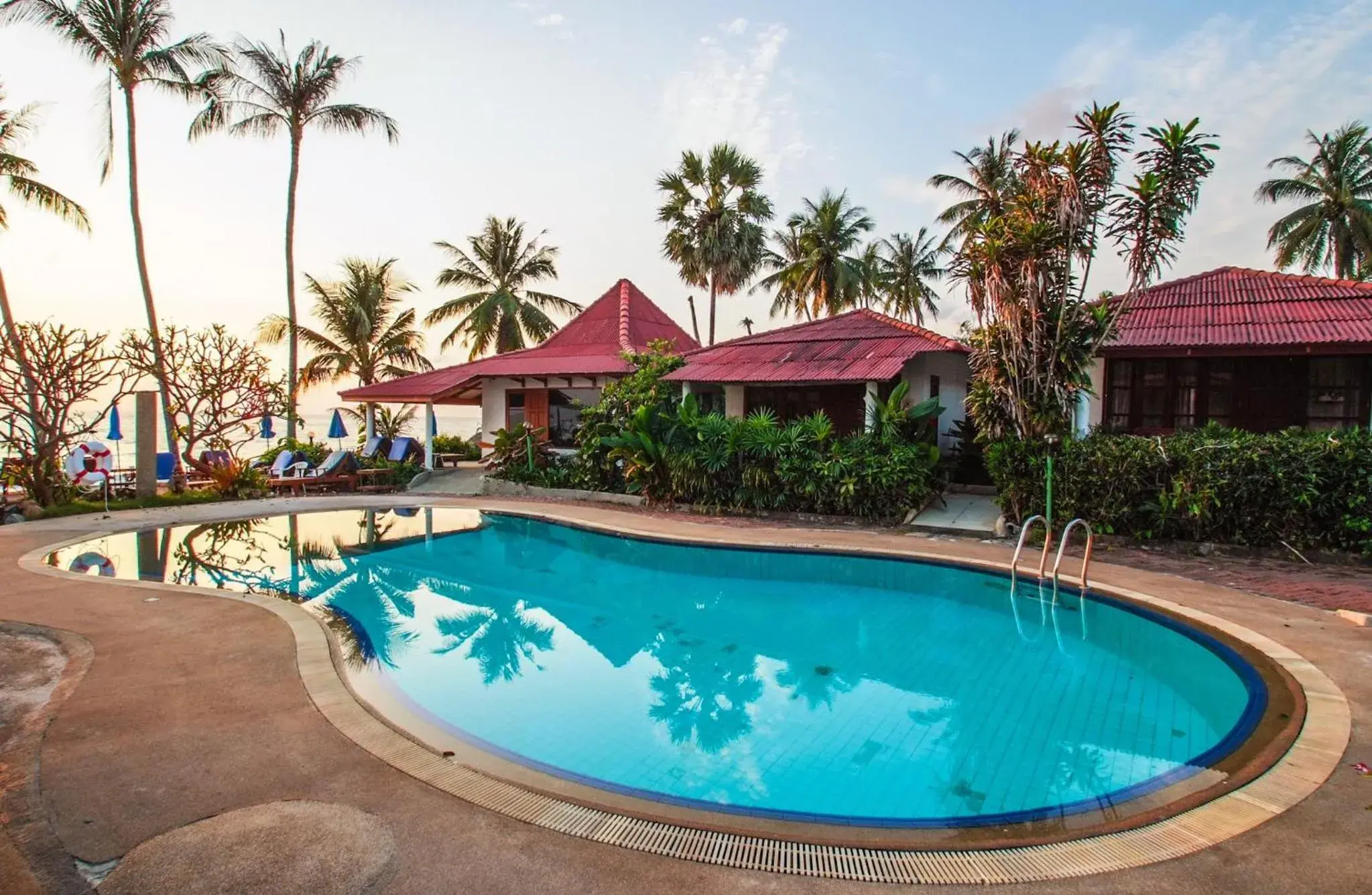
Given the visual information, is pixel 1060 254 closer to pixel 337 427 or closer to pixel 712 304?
pixel 712 304

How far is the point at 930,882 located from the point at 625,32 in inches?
500

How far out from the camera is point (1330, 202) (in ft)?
93.5

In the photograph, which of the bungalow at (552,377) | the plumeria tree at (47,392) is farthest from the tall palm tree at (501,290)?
the plumeria tree at (47,392)

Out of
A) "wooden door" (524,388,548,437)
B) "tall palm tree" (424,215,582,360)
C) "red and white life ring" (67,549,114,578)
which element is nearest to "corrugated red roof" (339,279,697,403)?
"wooden door" (524,388,548,437)

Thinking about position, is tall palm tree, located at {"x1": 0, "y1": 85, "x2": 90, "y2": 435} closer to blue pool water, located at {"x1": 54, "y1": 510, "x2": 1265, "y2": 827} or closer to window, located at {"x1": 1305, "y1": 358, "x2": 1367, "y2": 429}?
blue pool water, located at {"x1": 54, "y1": 510, "x2": 1265, "y2": 827}

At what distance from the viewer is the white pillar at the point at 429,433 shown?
21.0 meters

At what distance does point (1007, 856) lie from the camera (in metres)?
3.26

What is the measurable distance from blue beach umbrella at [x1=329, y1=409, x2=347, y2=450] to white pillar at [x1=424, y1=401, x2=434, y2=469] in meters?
4.86

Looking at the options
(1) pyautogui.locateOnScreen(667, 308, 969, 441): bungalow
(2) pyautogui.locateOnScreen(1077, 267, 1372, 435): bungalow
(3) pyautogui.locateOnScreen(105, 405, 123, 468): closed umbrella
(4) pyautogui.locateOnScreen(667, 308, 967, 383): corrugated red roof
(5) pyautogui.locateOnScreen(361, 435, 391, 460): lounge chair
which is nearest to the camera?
(2) pyautogui.locateOnScreen(1077, 267, 1372, 435): bungalow

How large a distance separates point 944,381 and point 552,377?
444 inches

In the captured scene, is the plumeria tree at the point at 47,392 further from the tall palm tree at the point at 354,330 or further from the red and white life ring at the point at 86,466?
the tall palm tree at the point at 354,330

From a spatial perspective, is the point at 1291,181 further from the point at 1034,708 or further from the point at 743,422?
the point at 1034,708

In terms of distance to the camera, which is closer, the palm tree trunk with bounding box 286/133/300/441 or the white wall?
the white wall

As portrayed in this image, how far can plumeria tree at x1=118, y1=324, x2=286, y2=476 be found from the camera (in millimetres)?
17203
